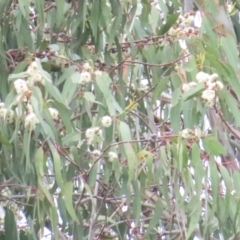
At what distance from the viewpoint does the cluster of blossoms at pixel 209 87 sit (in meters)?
1.60

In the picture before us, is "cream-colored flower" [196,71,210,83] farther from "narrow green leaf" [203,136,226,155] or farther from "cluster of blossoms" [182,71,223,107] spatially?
"narrow green leaf" [203,136,226,155]

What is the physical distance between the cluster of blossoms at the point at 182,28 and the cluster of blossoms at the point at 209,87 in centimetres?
40

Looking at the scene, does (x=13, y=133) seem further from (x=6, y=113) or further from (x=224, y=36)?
(x=224, y=36)

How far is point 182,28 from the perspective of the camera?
205 cm

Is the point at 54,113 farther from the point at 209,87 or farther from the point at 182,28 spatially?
the point at 182,28

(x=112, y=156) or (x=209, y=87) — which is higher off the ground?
(x=209, y=87)

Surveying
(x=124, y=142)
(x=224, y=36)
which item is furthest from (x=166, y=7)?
(x=124, y=142)

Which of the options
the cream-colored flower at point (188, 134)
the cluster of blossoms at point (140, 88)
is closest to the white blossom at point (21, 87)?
the cream-colored flower at point (188, 134)

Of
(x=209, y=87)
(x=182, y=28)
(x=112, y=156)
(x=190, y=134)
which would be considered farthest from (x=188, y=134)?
(x=182, y=28)

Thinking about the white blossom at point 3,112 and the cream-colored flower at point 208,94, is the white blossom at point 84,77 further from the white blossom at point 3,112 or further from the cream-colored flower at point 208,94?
the cream-colored flower at point 208,94

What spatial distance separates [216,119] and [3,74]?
66cm

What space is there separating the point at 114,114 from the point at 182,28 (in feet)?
1.45

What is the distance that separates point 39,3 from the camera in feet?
6.32

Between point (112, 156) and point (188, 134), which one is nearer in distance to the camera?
point (188, 134)
